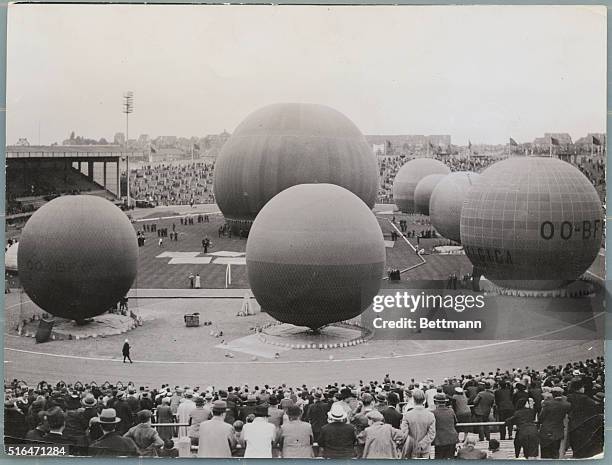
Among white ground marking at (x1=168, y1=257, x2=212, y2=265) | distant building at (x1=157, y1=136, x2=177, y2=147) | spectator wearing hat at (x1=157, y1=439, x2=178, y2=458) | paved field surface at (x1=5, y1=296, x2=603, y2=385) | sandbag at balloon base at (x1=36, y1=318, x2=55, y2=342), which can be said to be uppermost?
distant building at (x1=157, y1=136, x2=177, y2=147)

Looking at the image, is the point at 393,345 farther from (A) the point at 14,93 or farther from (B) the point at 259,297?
(A) the point at 14,93

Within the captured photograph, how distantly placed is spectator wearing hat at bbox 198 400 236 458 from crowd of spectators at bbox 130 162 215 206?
6244 millimetres

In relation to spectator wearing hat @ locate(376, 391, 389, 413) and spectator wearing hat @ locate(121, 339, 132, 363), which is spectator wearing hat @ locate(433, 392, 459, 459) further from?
spectator wearing hat @ locate(121, 339, 132, 363)

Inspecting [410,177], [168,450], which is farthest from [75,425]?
[410,177]

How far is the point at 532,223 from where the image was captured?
2042 centimetres

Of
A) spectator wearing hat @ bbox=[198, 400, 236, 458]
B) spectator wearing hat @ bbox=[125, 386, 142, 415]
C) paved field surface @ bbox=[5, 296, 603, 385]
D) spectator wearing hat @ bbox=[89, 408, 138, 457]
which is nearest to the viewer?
spectator wearing hat @ bbox=[198, 400, 236, 458]

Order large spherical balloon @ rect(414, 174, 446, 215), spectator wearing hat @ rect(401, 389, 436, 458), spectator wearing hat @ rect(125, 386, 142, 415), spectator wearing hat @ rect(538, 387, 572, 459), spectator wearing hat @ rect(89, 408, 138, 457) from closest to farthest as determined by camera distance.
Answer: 1. spectator wearing hat @ rect(401, 389, 436, 458)
2. spectator wearing hat @ rect(89, 408, 138, 457)
3. spectator wearing hat @ rect(538, 387, 572, 459)
4. spectator wearing hat @ rect(125, 386, 142, 415)
5. large spherical balloon @ rect(414, 174, 446, 215)

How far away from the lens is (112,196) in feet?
63.8

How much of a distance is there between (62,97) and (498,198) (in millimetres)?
11319

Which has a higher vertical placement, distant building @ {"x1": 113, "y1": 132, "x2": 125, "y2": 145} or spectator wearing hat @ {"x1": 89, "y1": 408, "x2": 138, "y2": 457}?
distant building @ {"x1": 113, "y1": 132, "x2": 125, "y2": 145}

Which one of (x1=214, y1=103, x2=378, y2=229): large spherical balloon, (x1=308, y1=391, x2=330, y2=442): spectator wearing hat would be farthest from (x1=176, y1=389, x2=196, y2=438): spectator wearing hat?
(x1=214, y1=103, x2=378, y2=229): large spherical balloon

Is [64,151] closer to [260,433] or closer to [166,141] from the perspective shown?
[166,141]

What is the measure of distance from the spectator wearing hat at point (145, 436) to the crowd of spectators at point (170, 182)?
19.5ft

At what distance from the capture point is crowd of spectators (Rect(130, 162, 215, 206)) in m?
19.2
